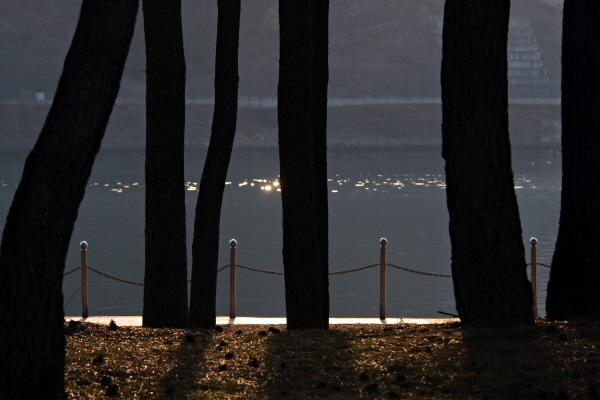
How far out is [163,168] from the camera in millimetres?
9398

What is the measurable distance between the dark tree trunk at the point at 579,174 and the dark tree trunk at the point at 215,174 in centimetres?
486

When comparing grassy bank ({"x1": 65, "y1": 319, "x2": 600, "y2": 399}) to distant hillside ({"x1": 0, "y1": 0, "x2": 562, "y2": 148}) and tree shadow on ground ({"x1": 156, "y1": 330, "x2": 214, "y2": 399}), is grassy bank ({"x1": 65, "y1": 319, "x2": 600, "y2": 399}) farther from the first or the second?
distant hillside ({"x1": 0, "y1": 0, "x2": 562, "y2": 148})

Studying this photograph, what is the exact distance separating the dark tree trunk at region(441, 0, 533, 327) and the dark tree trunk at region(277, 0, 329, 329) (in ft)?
6.12

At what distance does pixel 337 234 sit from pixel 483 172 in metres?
34.1

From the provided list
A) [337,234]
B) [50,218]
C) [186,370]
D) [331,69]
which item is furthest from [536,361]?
[331,69]

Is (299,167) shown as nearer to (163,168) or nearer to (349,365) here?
(163,168)

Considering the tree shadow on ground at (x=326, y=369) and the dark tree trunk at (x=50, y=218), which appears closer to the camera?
the dark tree trunk at (x=50, y=218)

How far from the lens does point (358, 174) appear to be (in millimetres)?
86562

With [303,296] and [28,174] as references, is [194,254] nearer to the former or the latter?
[303,296]

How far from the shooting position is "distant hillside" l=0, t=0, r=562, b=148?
13725 centimetres

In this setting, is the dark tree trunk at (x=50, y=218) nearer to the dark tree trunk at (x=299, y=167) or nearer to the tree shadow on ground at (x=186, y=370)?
the tree shadow on ground at (x=186, y=370)

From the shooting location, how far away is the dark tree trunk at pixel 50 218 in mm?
4543

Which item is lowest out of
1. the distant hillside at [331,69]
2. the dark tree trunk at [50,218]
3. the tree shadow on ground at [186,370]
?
the tree shadow on ground at [186,370]

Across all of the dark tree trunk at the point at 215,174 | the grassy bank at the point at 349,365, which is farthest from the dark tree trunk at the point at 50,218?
the dark tree trunk at the point at 215,174
